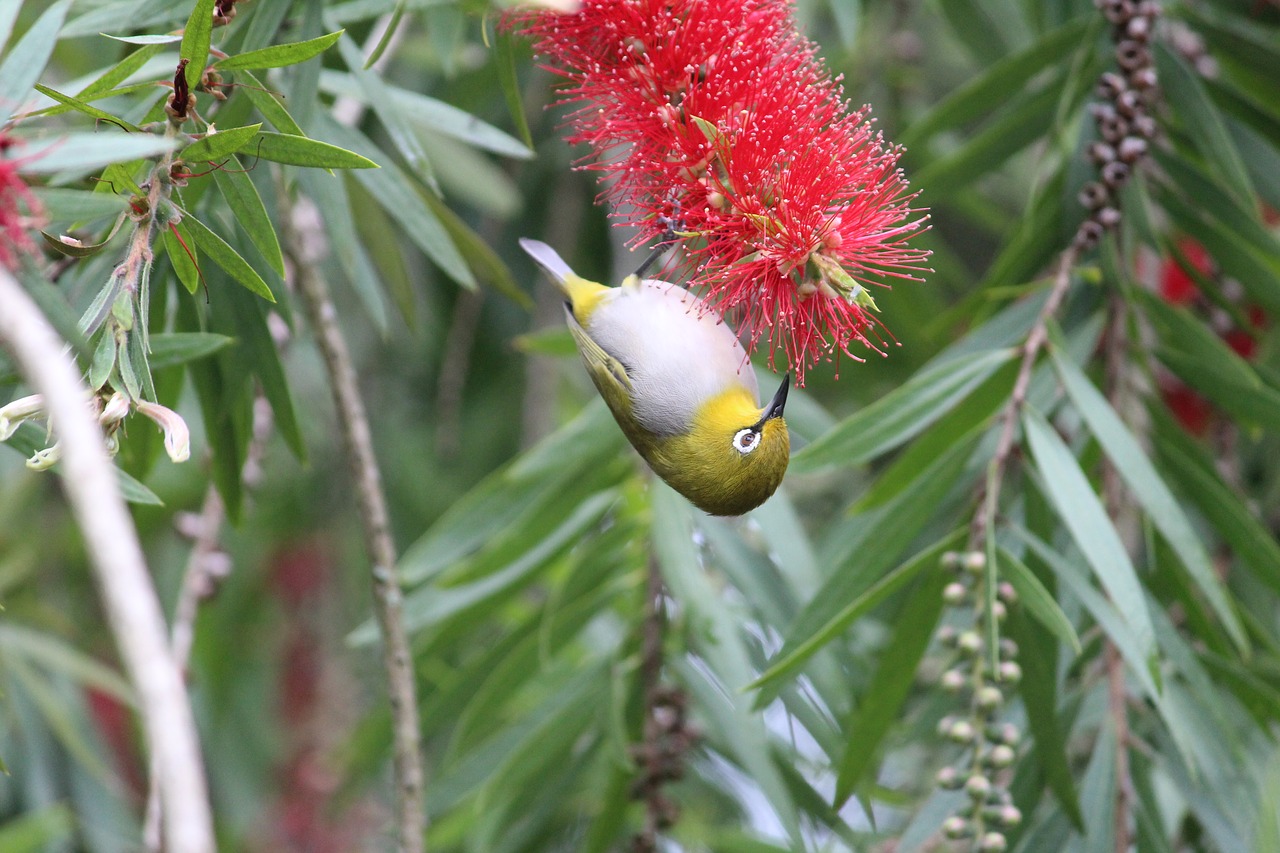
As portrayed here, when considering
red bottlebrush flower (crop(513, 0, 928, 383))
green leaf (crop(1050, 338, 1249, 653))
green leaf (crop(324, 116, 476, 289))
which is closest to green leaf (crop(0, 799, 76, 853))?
green leaf (crop(324, 116, 476, 289))

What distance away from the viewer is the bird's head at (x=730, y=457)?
8.48ft

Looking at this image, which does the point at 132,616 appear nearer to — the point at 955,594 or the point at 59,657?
the point at 955,594

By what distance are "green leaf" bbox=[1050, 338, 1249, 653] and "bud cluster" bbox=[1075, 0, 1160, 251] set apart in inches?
19.9

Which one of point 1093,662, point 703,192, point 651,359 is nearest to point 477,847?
point 651,359

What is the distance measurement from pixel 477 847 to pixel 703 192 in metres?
1.93

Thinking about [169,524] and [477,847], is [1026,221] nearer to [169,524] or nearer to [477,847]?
[477,847]

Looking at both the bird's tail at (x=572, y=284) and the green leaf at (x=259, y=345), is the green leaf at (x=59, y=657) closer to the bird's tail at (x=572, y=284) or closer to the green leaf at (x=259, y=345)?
the green leaf at (x=259, y=345)

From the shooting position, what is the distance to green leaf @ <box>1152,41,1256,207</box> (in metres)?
2.85

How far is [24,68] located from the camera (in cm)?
148

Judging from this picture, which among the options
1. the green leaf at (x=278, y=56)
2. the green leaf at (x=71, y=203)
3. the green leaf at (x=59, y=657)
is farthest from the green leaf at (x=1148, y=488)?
the green leaf at (x=59, y=657)

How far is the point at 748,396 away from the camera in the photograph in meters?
2.86

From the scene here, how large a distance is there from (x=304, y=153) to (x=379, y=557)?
1184 millimetres

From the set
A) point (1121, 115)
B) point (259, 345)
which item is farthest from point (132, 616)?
point (1121, 115)

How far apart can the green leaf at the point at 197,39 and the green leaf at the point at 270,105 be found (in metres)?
0.15
